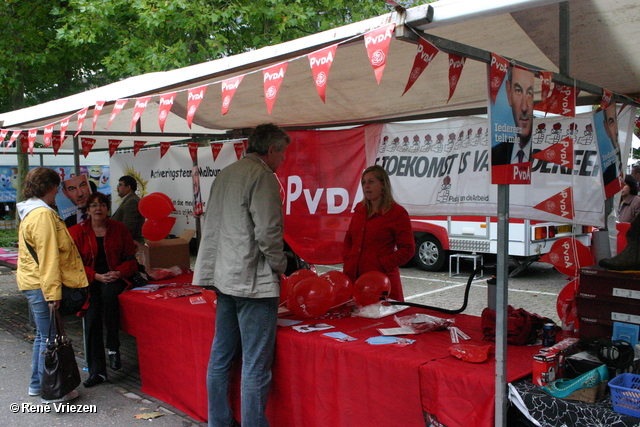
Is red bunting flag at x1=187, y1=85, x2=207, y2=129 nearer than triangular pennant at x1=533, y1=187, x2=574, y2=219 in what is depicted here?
Yes

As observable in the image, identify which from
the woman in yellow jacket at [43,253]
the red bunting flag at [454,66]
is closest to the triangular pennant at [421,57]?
the red bunting flag at [454,66]

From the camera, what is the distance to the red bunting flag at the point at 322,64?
2.59 metres

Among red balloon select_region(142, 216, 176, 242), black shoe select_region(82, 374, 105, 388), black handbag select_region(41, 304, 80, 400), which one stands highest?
red balloon select_region(142, 216, 176, 242)

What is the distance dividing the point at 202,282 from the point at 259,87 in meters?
2.07

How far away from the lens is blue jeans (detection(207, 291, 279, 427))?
10.4ft

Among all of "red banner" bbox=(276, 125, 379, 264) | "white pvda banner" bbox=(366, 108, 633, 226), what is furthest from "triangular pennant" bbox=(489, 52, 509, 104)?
"red banner" bbox=(276, 125, 379, 264)

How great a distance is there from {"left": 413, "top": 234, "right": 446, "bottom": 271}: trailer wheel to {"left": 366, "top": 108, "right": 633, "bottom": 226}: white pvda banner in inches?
219

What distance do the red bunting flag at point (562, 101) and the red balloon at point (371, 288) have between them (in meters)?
Answer: 1.63

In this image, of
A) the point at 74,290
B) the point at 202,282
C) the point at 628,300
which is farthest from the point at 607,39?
the point at 74,290

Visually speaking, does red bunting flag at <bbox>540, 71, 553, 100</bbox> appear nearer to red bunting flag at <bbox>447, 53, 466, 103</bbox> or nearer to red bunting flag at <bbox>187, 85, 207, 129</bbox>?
red bunting flag at <bbox>447, 53, 466, 103</bbox>

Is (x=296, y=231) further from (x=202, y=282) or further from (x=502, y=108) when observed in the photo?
(x=502, y=108)

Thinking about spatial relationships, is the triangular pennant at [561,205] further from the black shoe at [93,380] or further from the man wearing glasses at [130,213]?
the man wearing glasses at [130,213]

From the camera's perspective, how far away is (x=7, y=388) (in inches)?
191

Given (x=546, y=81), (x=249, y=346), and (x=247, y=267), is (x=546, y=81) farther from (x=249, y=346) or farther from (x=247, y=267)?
(x=249, y=346)
